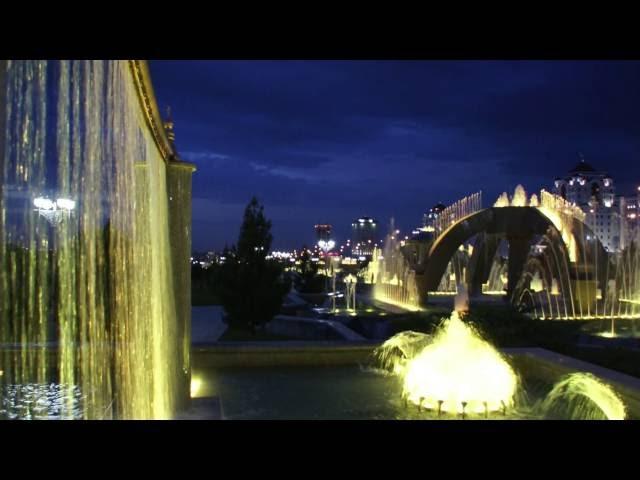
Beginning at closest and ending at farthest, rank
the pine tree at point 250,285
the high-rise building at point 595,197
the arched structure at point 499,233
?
the pine tree at point 250,285 → the arched structure at point 499,233 → the high-rise building at point 595,197

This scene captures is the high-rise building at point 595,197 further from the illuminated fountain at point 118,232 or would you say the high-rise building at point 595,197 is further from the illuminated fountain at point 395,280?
the illuminated fountain at point 118,232

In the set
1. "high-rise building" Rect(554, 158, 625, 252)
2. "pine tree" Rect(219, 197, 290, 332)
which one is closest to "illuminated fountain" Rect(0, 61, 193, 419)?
"pine tree" Rect(219, 197, 290, 332)

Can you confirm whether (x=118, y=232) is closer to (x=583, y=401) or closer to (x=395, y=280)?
(x=583, y=401)

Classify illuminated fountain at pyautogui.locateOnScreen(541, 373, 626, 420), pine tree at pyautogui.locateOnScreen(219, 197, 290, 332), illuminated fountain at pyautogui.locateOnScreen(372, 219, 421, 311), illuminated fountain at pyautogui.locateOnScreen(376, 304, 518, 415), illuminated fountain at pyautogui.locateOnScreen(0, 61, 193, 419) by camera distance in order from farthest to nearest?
illuminated fountain at pyautogui.locateOnScreen(372, 219, 421, 311)
pine tree at pyautogui.locateOnScreen(219, 197, 290, 332)
illuminated fountain at pyautogui.locateOnScreen(376, 304, 518, 415)
illuminated fountain at pyautogui.locateOnScreen(541, 373, 626, 420)
illuminated fountain at pyautogui.locateOnScreen(0, 61, 193, 419)

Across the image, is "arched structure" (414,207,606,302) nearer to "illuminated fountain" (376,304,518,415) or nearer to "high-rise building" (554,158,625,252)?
"illuminated fountain" (376,304,518,415)

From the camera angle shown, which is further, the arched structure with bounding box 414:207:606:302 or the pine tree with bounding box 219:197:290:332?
the arched structure with bounding box 414:207:606:302

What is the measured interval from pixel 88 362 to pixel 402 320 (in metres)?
7.34

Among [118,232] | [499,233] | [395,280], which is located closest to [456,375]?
[118,232]

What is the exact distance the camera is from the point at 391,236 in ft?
105

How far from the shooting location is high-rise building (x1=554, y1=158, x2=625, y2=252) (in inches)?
3570

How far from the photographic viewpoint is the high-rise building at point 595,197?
90.7 meters

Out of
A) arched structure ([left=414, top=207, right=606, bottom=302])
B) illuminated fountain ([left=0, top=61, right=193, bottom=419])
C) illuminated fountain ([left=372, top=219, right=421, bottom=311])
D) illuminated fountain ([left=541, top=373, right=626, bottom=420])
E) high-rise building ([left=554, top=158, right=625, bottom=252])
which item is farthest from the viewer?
high-rise building ([left=554, top=158, right=625, bottom=252])

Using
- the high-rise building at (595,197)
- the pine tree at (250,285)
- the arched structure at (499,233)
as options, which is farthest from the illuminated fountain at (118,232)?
the high-rise building at (595,197)
